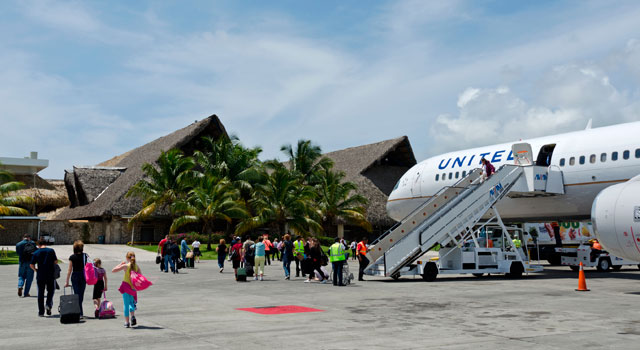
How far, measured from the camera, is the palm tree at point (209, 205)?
41.6 metres

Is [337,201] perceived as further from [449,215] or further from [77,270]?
[77,270]

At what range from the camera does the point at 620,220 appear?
1525cm

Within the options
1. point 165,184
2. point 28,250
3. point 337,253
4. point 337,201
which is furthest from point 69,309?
point 337,201

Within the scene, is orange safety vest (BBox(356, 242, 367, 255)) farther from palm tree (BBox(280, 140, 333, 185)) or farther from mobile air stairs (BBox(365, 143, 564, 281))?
palm tree (BBox(280, 140, 333, 185))

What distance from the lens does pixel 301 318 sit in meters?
11.3

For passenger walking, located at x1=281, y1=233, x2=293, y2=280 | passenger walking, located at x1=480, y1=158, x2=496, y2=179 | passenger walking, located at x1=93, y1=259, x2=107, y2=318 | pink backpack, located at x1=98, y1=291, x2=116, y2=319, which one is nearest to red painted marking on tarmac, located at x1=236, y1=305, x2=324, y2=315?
pink backpack, located at x1=98, y1=291, x2=116, y2=319

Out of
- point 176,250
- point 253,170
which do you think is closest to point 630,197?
point 176,250

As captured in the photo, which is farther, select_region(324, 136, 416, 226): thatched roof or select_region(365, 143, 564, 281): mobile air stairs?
select_region(324, 136, 416, 226): thatched roof

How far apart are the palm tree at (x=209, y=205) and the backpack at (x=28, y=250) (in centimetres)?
2619

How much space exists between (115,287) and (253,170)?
27882 millimetres

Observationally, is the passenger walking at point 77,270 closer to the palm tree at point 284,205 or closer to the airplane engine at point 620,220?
the airplane engine at point 620,220

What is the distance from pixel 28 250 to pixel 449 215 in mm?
13009

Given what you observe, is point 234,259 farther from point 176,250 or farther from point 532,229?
point 532,229

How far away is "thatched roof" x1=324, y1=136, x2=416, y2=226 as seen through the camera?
2072 inches
